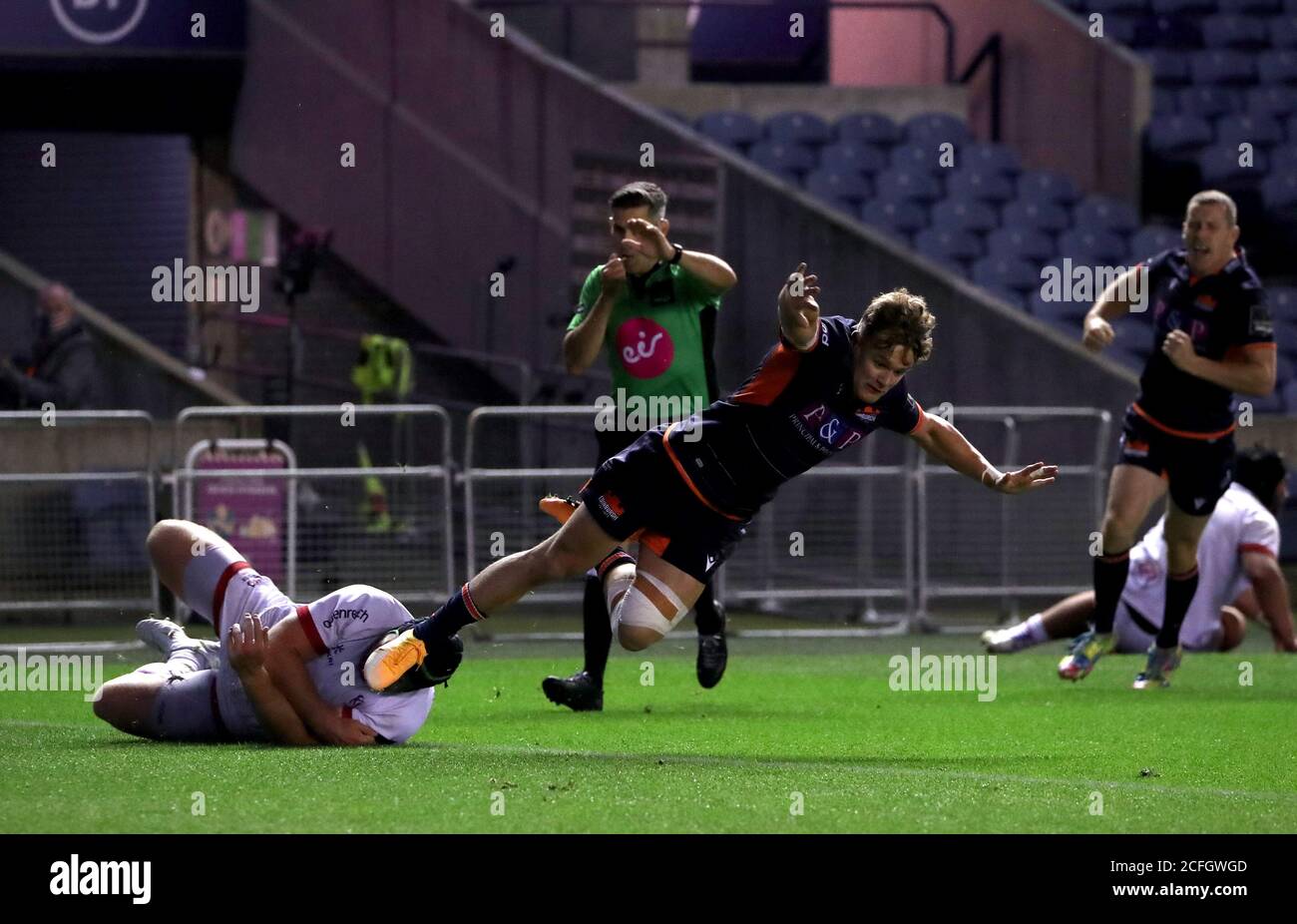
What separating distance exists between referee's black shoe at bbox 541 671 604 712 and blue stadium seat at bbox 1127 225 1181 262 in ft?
36.9

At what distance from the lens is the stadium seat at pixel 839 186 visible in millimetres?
18578

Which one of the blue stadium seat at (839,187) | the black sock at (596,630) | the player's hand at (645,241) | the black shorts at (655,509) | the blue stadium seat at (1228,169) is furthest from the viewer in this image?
the blue stadium seat at (1228,169)

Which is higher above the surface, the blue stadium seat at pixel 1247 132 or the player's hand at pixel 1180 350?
the blue stadium seat at pixel 1247 132

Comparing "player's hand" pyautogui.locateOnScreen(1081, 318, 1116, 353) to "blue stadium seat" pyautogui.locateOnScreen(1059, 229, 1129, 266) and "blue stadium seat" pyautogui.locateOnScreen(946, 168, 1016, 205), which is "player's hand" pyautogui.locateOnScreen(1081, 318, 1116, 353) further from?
"blue stadium seat" pyautogui.locateOnScreen(946, 168, 1016, 205)

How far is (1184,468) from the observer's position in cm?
919

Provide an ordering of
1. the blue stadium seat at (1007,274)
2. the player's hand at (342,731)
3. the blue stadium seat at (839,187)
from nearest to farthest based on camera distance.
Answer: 1. the player's hand at (342,731)
2. the blue stadium seat at (1007,274)
3. the blue stadium seat at (839,187)

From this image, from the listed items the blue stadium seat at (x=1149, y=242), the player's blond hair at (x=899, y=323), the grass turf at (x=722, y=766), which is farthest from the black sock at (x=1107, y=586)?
the blue stadium seat at (x=1149, y=242)

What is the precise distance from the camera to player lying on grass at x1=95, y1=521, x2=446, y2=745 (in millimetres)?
6504

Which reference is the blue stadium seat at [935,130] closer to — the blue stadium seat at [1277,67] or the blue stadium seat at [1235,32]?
the blue stadium seat at [1235,32]

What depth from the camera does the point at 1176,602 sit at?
31.1 ft

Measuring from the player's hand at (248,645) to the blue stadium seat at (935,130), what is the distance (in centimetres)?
1394

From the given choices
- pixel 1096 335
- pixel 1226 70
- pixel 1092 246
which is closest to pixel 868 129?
pixel 1092 246

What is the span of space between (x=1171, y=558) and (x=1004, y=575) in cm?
380

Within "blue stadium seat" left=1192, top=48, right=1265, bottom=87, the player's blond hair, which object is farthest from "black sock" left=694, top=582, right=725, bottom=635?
"blue stadium seat" left=1192, top=48, right=1265, bottom=87
